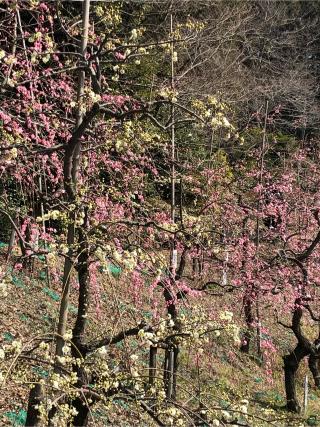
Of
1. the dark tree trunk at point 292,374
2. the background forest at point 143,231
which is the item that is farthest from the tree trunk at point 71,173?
the dark tree trunk at point 292,374

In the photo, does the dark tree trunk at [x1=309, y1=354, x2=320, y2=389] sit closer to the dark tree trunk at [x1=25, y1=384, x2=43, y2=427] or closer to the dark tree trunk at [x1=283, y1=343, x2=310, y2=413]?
the dark tree trunk at [x1=283, y1=343, x2=310, y2=413]

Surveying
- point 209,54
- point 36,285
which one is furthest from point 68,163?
point 209,54

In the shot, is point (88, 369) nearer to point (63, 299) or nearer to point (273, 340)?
point (63, 299)

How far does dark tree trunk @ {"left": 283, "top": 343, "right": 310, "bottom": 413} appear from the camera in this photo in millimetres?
10867

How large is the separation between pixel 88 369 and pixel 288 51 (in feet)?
74.9

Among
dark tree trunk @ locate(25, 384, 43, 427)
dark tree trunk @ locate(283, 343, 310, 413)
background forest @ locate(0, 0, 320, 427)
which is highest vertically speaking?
background forest @ locate(0, 0, 320, 427)

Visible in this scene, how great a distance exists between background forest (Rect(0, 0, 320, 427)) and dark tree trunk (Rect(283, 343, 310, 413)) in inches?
1.4

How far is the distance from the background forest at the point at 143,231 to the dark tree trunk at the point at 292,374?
0.04 meters

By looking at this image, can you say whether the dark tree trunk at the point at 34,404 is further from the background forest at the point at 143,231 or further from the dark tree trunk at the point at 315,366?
the dark tree trunk at the point at 315,366

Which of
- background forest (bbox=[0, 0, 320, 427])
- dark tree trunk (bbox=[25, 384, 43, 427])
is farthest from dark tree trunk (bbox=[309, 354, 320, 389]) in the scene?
dark tree trunk (bbox=[25, 384, 43, 427])

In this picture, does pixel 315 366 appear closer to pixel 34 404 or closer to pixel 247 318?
pixel 247 318

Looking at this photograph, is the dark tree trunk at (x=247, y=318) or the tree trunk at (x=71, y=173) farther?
the dark tree trunk at (x=247, y=318)

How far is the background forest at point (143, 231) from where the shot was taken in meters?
3.77

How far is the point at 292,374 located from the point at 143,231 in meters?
5.52
